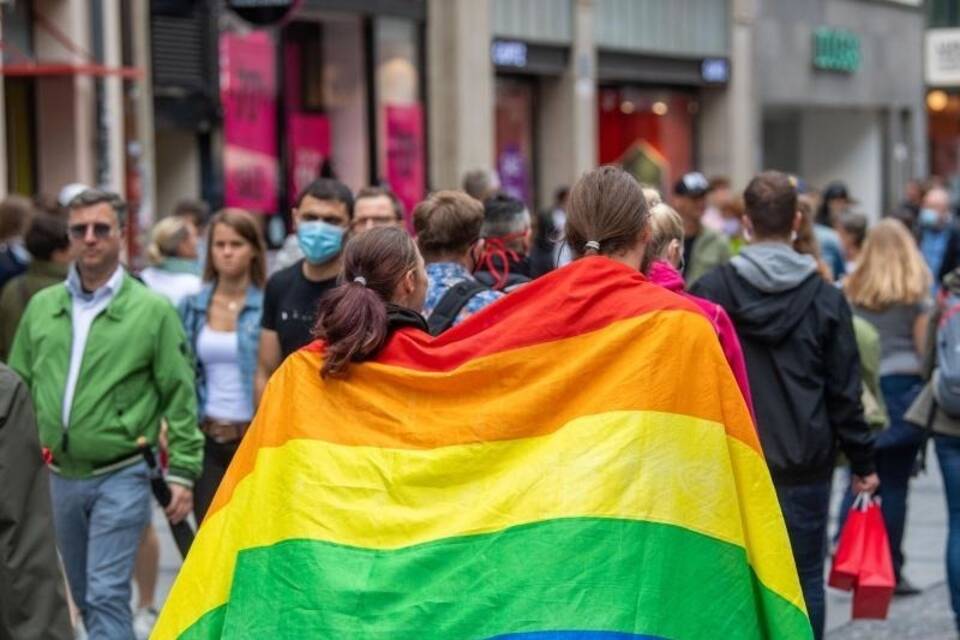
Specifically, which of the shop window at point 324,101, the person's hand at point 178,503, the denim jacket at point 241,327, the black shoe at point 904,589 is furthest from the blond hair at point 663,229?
the shop window at point 324,101

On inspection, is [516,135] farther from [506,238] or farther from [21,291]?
[506,238]

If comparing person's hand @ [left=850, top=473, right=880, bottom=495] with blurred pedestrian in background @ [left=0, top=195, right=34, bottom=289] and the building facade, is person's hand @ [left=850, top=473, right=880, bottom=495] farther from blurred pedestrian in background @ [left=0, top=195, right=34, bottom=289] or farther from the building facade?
the building facade

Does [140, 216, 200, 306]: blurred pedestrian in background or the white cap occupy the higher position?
the white cap

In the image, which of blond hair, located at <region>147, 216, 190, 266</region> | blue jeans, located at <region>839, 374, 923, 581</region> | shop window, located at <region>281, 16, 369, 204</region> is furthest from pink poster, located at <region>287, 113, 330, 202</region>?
blue jeans, located at <region>839, 374, 923, 581</region>

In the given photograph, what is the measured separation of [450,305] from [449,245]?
450 millimetres

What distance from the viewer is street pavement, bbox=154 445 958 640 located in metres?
9.59

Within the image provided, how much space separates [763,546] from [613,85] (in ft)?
80.6

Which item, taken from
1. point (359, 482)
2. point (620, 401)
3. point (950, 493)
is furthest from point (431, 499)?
point (950, 493)

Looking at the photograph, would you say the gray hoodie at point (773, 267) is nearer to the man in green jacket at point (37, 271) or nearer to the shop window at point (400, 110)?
the man in green jacket at point (37, 271)

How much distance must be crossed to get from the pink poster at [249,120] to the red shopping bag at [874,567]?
1304 cm

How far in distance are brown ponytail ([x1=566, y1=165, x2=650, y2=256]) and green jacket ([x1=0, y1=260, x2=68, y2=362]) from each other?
4684 mm

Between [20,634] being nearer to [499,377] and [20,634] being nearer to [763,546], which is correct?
[499,377]

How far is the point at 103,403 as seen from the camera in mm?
7738

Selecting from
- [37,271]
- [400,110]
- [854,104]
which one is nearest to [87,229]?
[37,271]
